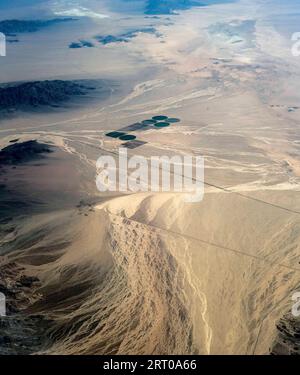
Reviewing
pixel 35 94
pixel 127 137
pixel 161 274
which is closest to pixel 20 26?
pixel 35 94

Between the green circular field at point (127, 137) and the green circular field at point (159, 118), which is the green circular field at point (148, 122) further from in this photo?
the green circular field at point (127, 137)

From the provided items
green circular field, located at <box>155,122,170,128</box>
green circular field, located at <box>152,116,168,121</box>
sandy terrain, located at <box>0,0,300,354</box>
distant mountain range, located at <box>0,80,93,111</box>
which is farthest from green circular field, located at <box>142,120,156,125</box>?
distant mountain range, located at <box>0,80,93,111</box>

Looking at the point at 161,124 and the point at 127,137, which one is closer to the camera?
the point at 127,137

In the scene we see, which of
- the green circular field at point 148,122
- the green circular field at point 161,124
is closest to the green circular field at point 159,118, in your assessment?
the green circular field at point 148,122

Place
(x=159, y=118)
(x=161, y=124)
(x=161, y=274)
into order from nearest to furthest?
(x=161, y=274) → (x=161, y=124) → (x=159, y=118)

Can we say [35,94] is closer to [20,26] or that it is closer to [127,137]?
[127,137]

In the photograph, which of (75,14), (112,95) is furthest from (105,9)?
(112,95)

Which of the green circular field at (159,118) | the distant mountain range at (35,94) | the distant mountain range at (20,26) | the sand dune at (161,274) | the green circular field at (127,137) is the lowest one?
the sand dune at (161,274)

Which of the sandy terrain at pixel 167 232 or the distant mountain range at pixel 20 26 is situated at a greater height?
the distant mountain range at pixel 20 26

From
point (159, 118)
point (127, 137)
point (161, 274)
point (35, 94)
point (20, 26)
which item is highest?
point (20, 26)

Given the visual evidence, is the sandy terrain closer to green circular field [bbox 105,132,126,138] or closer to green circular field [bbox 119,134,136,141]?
green circular field [bbox 105,132,126,138]

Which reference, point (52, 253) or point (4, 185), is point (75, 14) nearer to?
point (4, 185)
